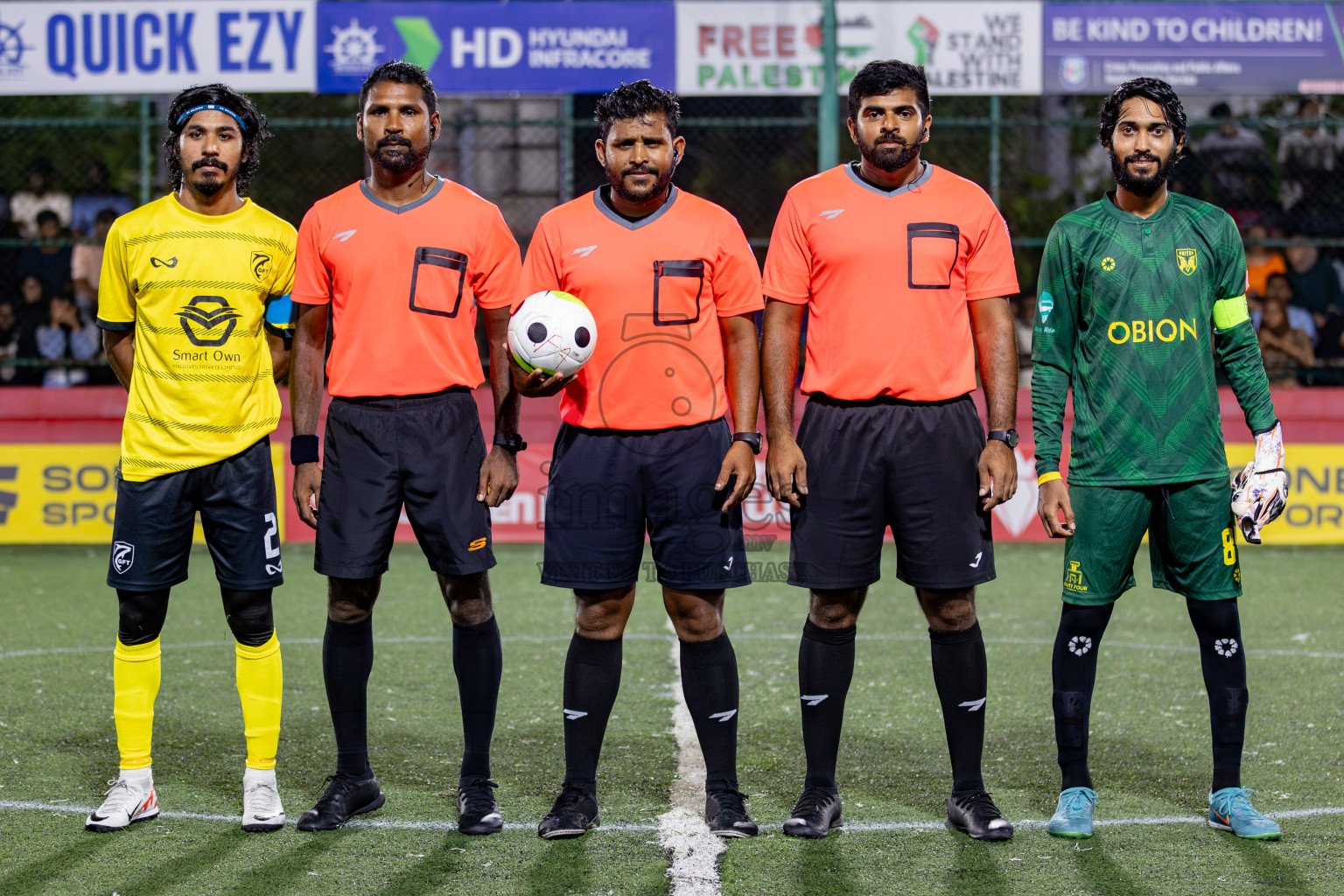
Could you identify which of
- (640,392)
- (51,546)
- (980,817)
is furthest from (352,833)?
(51,546)

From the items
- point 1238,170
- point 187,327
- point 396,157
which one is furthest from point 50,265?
point 1238,170

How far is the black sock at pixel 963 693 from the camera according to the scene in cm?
440

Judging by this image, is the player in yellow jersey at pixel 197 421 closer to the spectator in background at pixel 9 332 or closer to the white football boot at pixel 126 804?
the white football boot at pixel 126 804

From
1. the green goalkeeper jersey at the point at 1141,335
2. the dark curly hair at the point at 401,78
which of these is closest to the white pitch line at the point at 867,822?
the green goalkeeper jersey at the point at 1141,335

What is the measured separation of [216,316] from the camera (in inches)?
175

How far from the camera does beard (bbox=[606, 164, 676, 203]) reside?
429 centimetres

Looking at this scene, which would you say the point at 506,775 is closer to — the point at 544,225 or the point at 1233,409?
the point at 544,225

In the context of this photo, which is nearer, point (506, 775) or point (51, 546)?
point (506, 775)

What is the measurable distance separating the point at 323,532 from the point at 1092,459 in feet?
7.69

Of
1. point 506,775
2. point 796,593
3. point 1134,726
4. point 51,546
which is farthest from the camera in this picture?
point 51,546

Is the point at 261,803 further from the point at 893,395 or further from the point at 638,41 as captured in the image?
the point at 638,41

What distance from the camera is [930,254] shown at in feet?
14.0

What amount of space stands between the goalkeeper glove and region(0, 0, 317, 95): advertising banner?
363 inches

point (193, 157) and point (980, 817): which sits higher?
point (193, 157)
